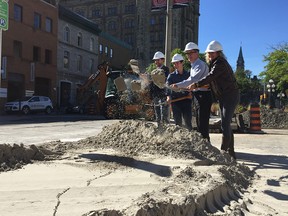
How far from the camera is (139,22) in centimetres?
7544

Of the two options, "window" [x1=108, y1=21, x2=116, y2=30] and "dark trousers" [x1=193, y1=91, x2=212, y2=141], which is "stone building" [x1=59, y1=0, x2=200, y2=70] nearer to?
"window" [x1=108, y1=21, x2=116, y2=30]

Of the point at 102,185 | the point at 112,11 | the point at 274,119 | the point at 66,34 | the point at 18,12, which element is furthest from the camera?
the point at 112,11

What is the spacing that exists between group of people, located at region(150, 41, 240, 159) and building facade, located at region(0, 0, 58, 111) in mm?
25696

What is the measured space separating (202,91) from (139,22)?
232 feet

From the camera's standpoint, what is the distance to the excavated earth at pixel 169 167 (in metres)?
3.10

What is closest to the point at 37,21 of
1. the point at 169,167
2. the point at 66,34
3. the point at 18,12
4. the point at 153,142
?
the point at 18,12

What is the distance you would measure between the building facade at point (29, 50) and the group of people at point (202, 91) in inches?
1012

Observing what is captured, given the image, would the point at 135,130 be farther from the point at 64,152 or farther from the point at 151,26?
the point at 151,26

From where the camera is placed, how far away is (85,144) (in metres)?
7.14

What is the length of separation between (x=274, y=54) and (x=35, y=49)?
27.1 metres

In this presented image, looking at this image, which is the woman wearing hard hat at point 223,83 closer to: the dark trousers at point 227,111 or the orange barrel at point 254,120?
the dark trousers at point 227,111

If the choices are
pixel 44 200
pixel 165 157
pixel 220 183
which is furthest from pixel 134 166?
pixel 44 200

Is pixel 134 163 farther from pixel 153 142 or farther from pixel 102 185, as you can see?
pixel 102 185

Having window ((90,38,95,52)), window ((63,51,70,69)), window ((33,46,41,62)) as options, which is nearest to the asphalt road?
window ((33,46,41,62))
